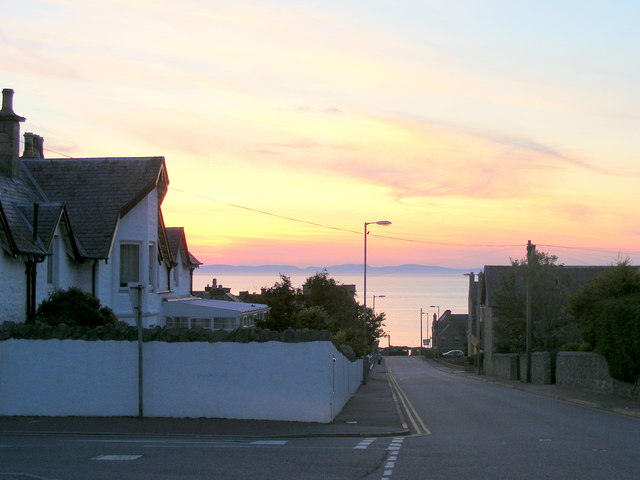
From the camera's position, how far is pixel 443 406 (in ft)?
94.1

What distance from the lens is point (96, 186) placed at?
27531mm

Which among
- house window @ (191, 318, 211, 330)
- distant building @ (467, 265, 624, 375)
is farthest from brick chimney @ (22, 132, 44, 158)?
distant building @ (467, 265, 624, 375)

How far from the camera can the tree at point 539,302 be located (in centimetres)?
5366

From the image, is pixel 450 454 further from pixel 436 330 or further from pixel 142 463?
pixel 436 330

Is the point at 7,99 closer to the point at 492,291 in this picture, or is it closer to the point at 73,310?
the point at 73,310

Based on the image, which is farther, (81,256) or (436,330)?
(436,330)

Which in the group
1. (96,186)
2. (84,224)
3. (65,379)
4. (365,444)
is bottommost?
(365,444)

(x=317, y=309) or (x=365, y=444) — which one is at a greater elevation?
(x=317, y=309)

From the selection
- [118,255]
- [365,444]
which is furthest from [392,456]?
[118,255]

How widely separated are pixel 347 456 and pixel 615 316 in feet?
60.6

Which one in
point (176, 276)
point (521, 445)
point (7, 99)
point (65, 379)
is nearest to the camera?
point (521, 445)

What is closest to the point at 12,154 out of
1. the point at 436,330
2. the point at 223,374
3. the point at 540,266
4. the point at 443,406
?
the point at 223,374

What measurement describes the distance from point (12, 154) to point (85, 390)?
992 centimetres

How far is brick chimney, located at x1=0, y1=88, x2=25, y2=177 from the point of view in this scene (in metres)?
25.4
